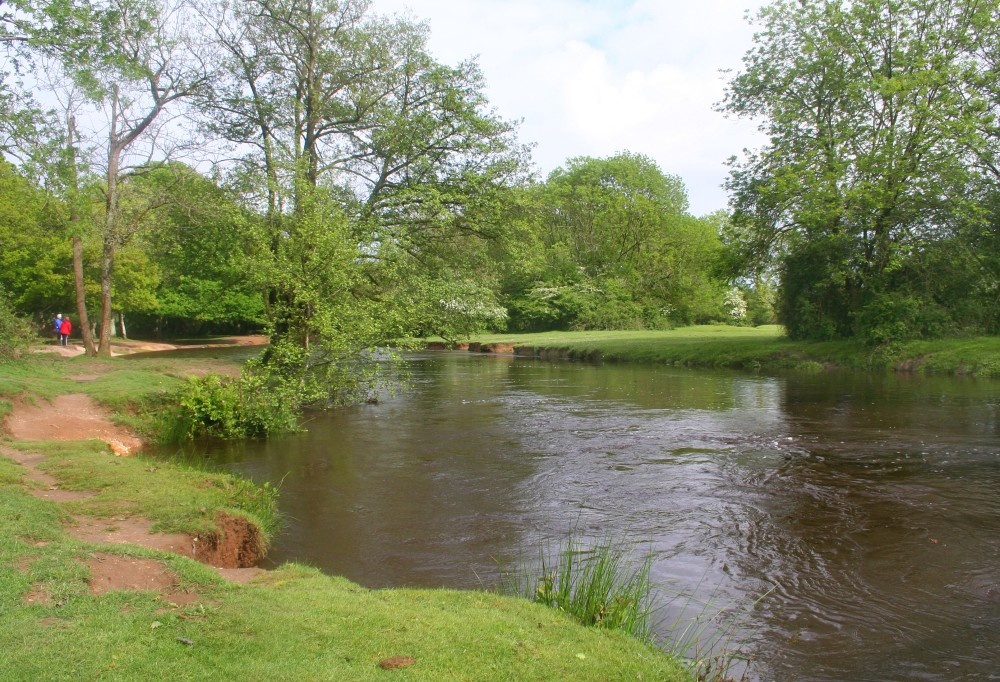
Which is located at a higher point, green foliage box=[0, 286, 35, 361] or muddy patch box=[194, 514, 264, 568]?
green foliage box=[0, 286, 35, 361]

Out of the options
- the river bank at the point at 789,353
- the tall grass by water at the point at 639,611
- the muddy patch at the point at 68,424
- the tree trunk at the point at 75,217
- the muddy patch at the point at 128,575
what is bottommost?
the tall grass by water at the point at 639,611

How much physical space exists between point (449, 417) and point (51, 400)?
909 cm

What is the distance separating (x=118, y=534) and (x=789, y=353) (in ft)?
98.2

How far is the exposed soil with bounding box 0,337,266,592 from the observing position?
5.55 m

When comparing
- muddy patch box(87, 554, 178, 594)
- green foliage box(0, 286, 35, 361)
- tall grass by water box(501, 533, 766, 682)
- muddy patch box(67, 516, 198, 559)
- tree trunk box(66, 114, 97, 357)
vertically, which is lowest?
tall grass by water box(501, 533, 766, 682)

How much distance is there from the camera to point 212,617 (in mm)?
4871

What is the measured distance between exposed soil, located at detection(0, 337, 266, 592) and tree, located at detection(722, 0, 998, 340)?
2541 cm

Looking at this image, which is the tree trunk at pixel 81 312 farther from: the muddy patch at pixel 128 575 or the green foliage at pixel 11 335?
the muddy patch at pixel 128 575

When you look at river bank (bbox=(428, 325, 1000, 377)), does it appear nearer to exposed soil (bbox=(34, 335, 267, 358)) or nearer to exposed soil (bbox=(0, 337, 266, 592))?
exposed soil (bbox=(0, 337, 266, 592))

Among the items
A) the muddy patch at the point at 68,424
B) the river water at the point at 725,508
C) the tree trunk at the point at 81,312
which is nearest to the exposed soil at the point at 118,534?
the muddy patch at the point at 68,424

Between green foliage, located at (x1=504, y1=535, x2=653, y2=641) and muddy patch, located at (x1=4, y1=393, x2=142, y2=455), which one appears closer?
green foliage, located at (x1=504, y1=535, x2=653, y2=641)

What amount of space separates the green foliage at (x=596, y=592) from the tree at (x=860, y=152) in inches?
945

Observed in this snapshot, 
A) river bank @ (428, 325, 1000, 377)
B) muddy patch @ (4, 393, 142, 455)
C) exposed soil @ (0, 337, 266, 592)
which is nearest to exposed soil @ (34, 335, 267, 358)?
muddy patch @ (4, 393, 142, 455)

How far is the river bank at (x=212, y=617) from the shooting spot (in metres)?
4.21
